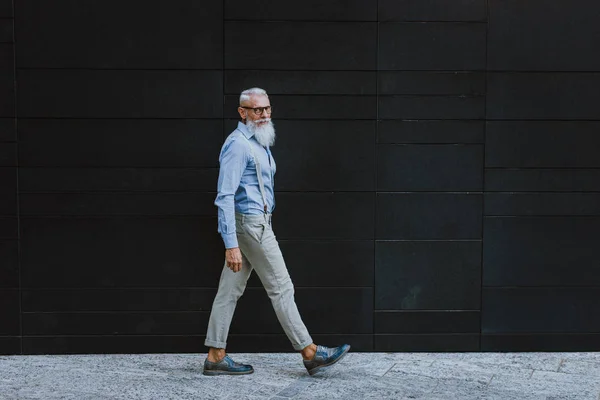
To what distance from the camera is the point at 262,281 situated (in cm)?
652

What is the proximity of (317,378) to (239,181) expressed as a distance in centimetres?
151

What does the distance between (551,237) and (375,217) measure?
139 centimetres

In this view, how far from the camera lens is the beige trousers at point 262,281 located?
21.0ft

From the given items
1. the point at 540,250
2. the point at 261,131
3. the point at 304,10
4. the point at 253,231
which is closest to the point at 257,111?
the point at 261,131

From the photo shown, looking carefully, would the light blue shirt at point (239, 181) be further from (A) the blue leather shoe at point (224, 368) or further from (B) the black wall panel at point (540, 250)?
(B) the black wall panel at point (540, 250)

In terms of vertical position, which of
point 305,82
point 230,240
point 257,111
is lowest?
point 230,240

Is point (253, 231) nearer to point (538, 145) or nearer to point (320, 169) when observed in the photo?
point (320, 169)

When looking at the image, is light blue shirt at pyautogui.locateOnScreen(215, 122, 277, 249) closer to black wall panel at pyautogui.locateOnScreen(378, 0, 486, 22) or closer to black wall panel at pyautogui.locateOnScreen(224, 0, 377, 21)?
black wall panel at pyautogui.locateOnScreen(224, 0, 377, 21)

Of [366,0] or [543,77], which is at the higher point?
[366,0]

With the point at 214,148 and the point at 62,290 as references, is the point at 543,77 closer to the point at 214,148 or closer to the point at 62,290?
A: the point at 214,148

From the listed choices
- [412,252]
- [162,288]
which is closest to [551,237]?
[412,252]

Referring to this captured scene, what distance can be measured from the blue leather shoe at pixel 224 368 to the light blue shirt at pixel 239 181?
937 millimetres

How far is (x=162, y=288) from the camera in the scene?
7188mm

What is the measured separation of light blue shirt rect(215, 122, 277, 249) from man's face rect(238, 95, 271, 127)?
0.30 feet
